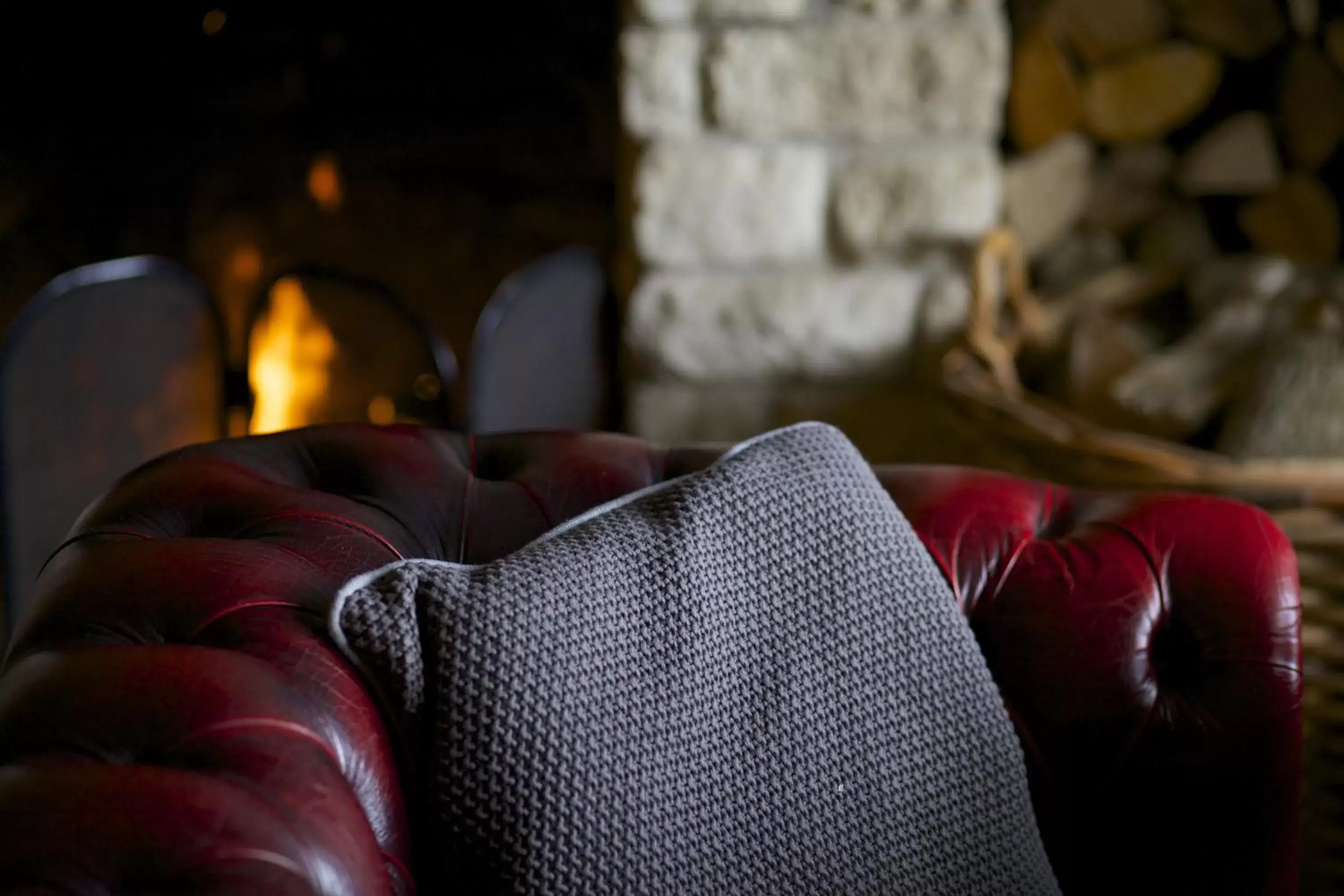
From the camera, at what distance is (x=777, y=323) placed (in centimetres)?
171

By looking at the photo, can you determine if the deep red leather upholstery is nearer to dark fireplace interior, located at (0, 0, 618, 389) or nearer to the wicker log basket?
the wicker log basket

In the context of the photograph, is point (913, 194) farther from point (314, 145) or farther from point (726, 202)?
Result: point (314, 145)

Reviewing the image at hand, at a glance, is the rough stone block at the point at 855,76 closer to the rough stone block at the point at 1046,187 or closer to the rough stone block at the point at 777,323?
the rough stone block at the point at 777,323

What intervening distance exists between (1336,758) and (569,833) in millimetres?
1011

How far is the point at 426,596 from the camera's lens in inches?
26.3

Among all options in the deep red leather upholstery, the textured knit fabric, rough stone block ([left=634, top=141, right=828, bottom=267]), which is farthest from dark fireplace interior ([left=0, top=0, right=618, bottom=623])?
the textured knit fabric

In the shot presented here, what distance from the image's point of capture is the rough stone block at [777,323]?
170 cm

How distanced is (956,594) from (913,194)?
94 cm

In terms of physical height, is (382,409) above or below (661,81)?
below

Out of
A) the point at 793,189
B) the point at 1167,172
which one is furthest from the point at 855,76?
the point at 1167,172

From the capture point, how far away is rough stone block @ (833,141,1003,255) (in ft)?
5.48

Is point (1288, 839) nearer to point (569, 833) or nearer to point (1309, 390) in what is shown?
point (569, 833)

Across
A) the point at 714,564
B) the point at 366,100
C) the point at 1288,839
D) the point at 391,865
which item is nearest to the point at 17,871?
the point at 391,865

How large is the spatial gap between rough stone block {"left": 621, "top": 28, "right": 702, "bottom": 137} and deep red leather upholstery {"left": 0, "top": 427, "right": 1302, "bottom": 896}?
0.81m
